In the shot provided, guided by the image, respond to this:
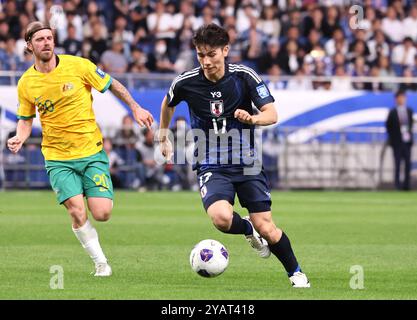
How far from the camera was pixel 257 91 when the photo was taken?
10.4 meters

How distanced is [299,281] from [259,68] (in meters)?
18.3

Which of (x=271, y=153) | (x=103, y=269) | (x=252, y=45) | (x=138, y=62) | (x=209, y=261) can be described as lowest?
(x=271, y=153)

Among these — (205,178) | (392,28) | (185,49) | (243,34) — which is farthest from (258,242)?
(392,28)

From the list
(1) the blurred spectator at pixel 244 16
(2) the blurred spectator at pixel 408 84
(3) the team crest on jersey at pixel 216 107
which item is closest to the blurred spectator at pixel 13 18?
(1) the blurred spectator at pixel 244 16

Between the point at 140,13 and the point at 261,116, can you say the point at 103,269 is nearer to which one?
the point at 261,116

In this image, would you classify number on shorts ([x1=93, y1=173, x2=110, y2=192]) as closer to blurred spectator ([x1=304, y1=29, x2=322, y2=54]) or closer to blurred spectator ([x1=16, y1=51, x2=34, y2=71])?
blurred spectator ([x1=16, y1=51, x2=34, y2=71])

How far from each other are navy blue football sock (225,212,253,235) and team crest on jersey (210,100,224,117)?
108cm

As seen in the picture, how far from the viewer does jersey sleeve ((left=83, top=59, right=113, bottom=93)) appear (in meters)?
11.3
